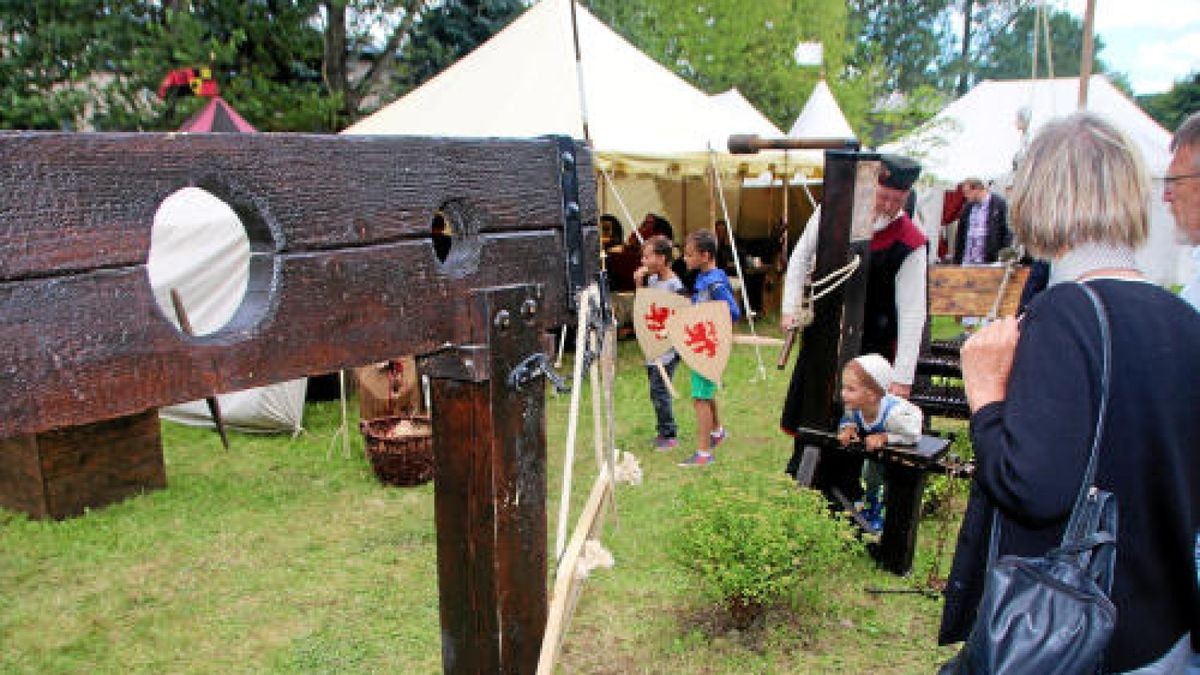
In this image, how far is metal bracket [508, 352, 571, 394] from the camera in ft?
4.95

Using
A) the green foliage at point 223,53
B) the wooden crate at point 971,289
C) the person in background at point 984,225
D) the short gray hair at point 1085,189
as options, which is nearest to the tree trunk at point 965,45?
the green foliage at point 223,53

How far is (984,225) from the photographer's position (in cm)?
911

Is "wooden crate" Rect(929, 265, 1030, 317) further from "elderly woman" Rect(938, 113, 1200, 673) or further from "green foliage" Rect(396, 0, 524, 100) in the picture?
"green foliage" Rect(396, 0, 524, 100)

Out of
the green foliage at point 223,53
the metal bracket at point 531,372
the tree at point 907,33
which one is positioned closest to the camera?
the metal bracket at point 531,372

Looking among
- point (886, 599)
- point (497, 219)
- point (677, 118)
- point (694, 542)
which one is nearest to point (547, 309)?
point (497, 219)

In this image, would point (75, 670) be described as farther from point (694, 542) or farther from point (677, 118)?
point (677, 118)

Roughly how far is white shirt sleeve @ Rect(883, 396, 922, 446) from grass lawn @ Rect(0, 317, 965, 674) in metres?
0.64

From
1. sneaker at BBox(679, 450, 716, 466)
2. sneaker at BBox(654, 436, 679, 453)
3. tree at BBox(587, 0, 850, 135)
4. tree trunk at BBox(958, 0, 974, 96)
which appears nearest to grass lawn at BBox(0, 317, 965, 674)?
sneaker at BBox(679, 450, 716, 466)

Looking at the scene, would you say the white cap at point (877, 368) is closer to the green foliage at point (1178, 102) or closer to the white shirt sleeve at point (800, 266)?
the white shirt sleeve at point (800, 266)

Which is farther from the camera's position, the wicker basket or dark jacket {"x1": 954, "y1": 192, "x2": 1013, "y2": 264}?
dark jacket {"x1": 954, "y1": 192, "x2": 1013, "y2": 264}

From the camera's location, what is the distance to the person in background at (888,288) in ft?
12.2

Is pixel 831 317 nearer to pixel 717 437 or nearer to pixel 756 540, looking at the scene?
pixel 756 540

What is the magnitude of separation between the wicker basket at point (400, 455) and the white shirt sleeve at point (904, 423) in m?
2.75

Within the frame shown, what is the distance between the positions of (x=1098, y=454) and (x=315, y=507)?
4.41 meters
